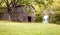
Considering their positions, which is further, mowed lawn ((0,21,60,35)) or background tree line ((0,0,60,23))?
background tree line ((0,0,60,23))

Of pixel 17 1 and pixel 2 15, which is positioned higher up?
pixel 17 1

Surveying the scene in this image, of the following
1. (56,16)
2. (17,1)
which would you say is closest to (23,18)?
(56,16)

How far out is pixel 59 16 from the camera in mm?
43188

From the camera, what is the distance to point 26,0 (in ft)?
98.9

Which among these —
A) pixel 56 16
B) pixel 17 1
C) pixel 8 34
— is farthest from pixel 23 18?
pixel 8 34

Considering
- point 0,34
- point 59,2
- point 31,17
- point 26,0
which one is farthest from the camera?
point 31,17

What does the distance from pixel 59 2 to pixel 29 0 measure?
Answer: 1301 centimetres

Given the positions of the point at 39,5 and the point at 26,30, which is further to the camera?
the point at 39,5

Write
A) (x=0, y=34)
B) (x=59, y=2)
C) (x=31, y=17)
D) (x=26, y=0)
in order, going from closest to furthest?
(x=0, y=34) < (x=26, y=0) < (x=59, y=2) < (x=31, y=17)

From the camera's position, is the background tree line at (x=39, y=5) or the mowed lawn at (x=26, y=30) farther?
the background tree line at (x=39, y=5)

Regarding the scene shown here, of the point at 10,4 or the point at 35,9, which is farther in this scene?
the point at 35,9

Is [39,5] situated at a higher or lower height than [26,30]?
higher

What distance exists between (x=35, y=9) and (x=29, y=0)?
16564mm

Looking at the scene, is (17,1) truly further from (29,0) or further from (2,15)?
(2,15)
